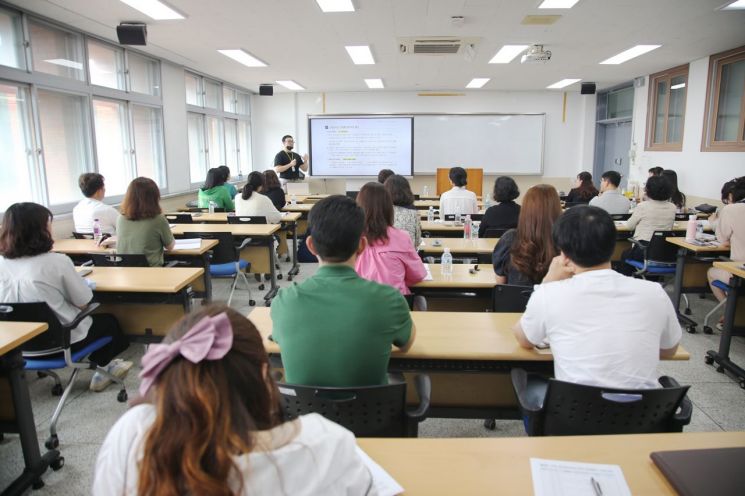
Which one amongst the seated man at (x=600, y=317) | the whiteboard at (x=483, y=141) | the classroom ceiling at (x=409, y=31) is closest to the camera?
the seated man at (x=600, y=317)

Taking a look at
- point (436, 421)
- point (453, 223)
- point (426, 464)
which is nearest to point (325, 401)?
point (426, 464)

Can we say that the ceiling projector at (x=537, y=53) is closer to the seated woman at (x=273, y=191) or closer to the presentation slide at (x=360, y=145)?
the seated woman at (x=273, y=191)

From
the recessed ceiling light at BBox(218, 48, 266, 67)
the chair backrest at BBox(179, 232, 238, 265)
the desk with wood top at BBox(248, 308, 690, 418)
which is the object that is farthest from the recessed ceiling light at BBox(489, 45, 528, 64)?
the desk with wood top at BBox(248, 308, 690, 418)

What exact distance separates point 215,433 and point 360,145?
11.2 m

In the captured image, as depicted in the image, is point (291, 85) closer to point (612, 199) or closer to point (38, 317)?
point (612, 199)

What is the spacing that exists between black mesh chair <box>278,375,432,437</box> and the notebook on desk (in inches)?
28.4

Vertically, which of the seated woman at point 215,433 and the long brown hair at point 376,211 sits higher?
the long brown hair at point 376,211

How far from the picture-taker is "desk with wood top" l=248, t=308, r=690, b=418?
2.01 meters

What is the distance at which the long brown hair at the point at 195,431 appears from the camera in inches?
29.9

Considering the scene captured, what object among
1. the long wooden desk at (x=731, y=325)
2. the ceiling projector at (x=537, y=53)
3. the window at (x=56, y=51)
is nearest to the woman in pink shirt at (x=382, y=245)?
the long wooden desk at (x=731, y=325)

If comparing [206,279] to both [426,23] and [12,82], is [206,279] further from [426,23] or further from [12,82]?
[426,23]

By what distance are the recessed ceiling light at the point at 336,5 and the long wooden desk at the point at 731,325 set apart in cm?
395

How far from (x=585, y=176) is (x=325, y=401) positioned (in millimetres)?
6289

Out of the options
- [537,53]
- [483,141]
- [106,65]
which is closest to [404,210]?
[537,53]
